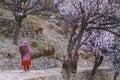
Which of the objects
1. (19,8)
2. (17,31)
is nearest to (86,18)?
(19,8)

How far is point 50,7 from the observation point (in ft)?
80.9

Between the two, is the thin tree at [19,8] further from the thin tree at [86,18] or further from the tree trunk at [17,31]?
the thin tree at [86,18]

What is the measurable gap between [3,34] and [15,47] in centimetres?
153

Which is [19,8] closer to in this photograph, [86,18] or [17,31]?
[17,31]

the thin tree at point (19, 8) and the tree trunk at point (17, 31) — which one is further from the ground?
the thin tree at point (19, 8)

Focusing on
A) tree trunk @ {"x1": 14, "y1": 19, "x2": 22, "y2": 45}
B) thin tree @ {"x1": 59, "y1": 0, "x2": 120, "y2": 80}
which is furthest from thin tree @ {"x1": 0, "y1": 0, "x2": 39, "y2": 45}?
thin tree @ {"x1": 59, "y1": 0, "x2": 120, "y2": 80}

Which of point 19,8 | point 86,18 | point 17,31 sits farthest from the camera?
point 17,31

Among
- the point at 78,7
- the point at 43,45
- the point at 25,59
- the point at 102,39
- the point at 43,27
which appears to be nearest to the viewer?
the point at 78,7

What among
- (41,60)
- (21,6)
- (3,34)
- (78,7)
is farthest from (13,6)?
(78,7)

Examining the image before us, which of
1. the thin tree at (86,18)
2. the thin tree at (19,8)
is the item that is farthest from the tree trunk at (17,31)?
the thin tree at (86,18)

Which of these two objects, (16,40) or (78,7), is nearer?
(78,7)

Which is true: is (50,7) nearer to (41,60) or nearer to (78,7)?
(41,60)

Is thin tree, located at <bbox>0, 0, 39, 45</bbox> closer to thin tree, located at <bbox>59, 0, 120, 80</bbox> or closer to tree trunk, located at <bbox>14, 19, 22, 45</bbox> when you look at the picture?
tree trunk, located at <bbox>14, 19, 22, 45</bbox>

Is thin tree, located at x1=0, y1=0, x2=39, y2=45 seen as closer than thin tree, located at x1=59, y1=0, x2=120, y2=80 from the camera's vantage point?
No
